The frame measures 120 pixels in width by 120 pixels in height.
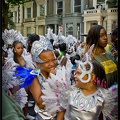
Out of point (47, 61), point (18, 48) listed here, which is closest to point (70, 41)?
point (18, 48)

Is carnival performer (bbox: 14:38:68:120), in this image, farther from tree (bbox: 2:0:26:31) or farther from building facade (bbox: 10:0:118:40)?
tree (bbox: 2:0:26:31)

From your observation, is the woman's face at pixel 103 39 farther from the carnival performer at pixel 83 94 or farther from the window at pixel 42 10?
the window at pixel 42 10

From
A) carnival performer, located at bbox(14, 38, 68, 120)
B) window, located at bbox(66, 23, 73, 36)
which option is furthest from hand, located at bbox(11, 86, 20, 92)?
window, located at bbox(66, 23, 73, 36)

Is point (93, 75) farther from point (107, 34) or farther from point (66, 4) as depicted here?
point (66, 4)

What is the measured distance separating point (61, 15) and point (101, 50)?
1.46 feet

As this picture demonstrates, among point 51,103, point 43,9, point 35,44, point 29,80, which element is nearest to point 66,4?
point 43,9

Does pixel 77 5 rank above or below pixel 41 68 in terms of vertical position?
above

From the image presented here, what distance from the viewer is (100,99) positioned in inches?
66.1

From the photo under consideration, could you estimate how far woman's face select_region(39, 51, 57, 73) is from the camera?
2000 millimetres

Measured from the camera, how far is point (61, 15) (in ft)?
7.18

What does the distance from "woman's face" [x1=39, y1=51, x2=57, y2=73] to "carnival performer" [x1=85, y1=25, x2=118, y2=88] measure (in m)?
0.28

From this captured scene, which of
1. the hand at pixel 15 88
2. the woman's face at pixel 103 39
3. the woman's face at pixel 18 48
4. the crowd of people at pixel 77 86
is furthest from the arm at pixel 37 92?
the woman's face at pixel 18 48

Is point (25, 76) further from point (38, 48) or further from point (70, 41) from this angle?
point (70, 41)

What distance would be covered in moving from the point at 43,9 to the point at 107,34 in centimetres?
62
